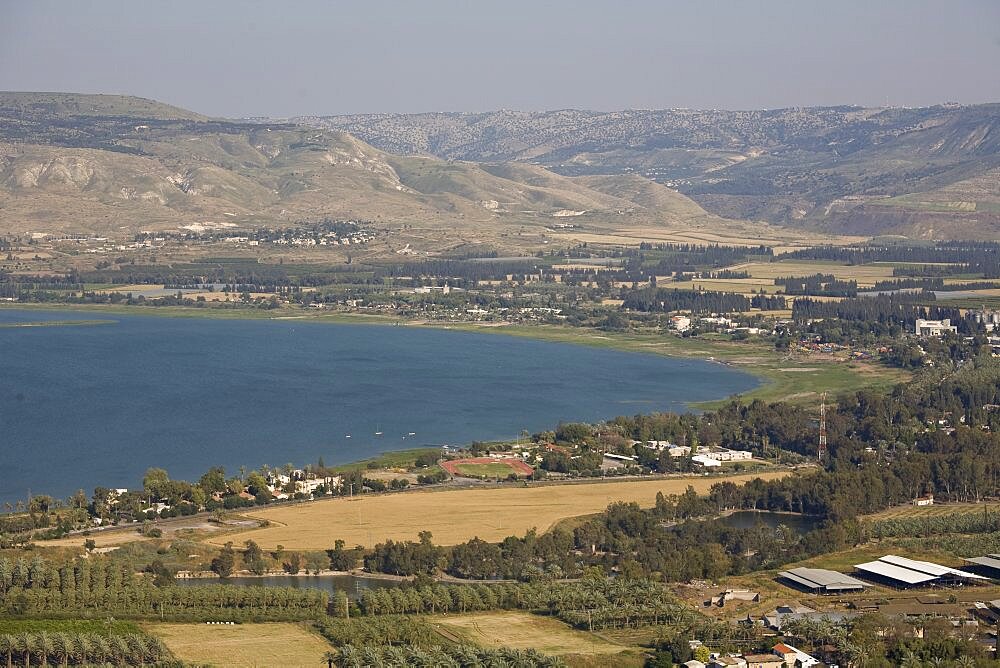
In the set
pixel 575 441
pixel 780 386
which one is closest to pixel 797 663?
pixel 575 441

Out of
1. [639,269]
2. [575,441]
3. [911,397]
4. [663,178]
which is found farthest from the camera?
[663,178]

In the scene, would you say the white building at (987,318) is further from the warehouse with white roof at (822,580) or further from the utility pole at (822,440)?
the warehouse with white roof at (822,580)

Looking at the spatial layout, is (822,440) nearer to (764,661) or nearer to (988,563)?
(988,563)

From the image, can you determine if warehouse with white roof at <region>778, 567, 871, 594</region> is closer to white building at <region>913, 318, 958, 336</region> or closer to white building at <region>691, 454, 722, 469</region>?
white building at <region>691, 454, 722, 469</region>

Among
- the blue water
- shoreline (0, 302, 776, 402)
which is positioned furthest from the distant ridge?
the blue water

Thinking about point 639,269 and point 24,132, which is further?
point 24,132

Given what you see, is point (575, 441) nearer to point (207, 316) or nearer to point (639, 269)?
point (207, 316)

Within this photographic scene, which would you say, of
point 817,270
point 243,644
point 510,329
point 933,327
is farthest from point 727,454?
point 817,270
